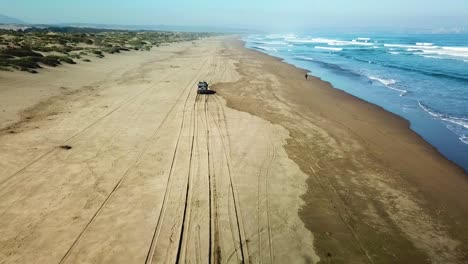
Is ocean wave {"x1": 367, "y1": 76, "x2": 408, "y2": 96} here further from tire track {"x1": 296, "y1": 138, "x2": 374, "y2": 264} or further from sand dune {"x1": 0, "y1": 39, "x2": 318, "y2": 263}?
tire track {"x1": 296, "y1": 138, "x2": 374, "y2": 264}

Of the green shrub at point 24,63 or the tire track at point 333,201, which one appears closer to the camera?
the tire track at point 333,201

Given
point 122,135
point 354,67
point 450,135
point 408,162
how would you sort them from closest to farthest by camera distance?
point 408,162
point 122,135
point 450,135
point 354,67

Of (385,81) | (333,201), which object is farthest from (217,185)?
(385,81)

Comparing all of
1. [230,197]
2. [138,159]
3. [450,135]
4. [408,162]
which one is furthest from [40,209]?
[450,135]

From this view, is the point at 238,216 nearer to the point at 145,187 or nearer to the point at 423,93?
the point at 145,187

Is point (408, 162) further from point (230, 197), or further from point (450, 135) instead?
point (230, 197)

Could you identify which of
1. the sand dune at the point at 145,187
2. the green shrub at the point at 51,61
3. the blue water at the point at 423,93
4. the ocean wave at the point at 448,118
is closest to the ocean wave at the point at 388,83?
the blue water at the point at 423,93

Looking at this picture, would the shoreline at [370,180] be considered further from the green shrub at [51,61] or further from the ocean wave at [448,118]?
the green shrub at [51,61]

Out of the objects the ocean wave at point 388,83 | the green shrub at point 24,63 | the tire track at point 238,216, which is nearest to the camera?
the tire track at point 238,216
